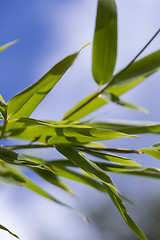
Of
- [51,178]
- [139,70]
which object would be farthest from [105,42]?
[51,178]

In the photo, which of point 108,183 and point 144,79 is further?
point 144,79

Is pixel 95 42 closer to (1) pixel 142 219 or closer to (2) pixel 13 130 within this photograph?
(2) pixel 13 130

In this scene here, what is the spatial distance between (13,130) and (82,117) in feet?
0.57

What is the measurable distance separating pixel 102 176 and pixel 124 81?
22cm

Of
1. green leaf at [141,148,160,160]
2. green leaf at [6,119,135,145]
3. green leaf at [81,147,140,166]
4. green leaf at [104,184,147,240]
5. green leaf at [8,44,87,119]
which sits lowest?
green leaf at [104,184,147,240]

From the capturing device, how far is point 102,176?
1.47ft

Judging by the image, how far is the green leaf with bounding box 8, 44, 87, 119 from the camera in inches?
17.4

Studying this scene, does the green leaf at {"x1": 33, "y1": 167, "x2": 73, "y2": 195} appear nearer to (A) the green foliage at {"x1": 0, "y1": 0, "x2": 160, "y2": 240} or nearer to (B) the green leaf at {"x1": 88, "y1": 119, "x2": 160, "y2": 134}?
(A) the green foliage at {"x1": 0, "y1": 0, "x2": 160, "y2": 240}

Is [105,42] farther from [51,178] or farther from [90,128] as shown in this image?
[51,178]

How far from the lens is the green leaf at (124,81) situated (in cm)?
59

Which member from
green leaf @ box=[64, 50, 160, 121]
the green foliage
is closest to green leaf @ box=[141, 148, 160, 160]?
the green foliage

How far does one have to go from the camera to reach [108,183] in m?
0.45

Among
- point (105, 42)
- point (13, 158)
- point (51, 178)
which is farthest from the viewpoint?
point (51, 178)

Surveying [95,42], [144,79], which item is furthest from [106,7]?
[144,79]
